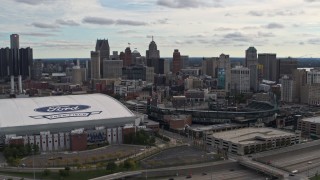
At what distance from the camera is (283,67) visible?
10981cm

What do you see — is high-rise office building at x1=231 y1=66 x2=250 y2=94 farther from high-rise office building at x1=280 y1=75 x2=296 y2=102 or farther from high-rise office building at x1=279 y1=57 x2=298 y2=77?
high-rise office building at x1=279 y1=57 x2=298 y2=77

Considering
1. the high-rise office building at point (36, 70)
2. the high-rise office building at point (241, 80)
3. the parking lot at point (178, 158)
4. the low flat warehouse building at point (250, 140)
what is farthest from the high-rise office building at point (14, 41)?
the parking lot at point (178, 158)

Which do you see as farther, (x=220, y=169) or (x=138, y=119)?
(x=138, y=119)

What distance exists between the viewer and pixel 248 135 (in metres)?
40.0

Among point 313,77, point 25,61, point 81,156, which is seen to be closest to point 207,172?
point 81,156

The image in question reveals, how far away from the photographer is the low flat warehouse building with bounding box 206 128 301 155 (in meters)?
36.9

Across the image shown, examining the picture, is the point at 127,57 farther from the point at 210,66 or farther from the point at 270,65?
the point at 270,65

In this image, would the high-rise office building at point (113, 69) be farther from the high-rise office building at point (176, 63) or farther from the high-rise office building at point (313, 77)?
the high-rise office building at point (313, 77)

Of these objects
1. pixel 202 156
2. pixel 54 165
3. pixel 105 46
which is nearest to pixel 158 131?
pixel 202 156

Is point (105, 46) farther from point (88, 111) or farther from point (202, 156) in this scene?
point (202, 156)

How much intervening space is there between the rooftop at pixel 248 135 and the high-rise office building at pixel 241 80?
43.7m

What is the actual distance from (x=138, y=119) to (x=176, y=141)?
5107 millimetres

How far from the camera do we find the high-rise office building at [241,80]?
86.2m

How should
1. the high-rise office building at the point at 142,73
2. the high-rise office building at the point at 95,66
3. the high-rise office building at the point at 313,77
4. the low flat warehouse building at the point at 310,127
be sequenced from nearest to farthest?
1. the low flat warehouse building at the point at 310,127
2. the high-rise office building at the point at 313,77
3. the high-rise office building at the point at 142,73
4. the high-rise office building at the point at 95,66
